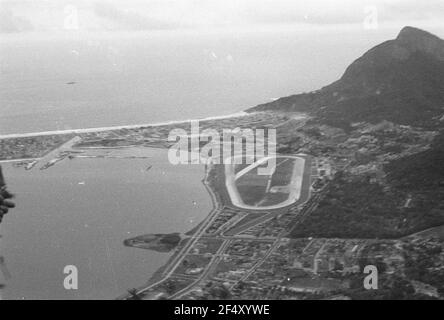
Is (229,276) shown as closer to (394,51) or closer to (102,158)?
(102,158)

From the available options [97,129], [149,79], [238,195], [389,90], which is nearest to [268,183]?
[238,195]

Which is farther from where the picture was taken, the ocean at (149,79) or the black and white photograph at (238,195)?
the ocean at (149,79)

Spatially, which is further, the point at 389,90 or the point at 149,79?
the point at 149,79

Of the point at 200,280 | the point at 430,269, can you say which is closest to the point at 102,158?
the point at 200,280

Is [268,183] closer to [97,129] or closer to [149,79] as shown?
[97,129]

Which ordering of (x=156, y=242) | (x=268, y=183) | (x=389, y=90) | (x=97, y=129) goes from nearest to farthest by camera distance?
(x=156, y=242) → (x=268, y=183) → (x=389, y=90) → (x=97, y=129)

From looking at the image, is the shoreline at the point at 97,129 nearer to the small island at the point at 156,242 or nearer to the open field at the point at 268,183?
A: the open field at the point at 268,183

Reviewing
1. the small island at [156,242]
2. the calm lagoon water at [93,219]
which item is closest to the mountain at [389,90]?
the calm lagoon water at [93,219]
